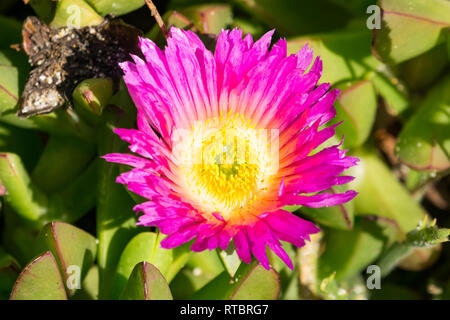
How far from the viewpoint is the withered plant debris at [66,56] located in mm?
1280

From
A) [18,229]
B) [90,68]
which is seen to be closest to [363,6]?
[90,68]

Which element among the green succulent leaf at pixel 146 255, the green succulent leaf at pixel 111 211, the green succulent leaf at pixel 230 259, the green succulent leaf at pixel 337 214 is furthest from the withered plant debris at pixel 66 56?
the green succulent leaf at pixel 337 214

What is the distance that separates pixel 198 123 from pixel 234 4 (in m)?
0.48

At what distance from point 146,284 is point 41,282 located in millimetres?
230

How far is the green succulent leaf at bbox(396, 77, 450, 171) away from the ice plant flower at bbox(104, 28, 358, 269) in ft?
1.22

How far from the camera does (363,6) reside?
151 centimetres

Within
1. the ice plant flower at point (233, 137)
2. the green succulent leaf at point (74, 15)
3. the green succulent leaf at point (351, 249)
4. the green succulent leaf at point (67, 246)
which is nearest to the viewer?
the ice plant flower at point (233, 137)

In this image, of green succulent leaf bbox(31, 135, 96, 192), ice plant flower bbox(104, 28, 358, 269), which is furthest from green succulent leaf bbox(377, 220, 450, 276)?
green succulent leaf bbox(31, 135, 96, 192)

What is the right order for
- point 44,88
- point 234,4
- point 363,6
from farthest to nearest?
point 234,4 < point 363,6 < point 44,88

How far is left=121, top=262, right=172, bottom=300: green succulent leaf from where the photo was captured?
1109 mm

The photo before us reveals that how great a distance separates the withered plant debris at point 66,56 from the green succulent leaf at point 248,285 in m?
0.53

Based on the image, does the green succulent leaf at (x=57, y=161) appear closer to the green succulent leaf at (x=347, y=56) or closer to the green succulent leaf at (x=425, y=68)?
the green succulent leaf at (x=347, y=56)

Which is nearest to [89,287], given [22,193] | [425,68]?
[22,193]

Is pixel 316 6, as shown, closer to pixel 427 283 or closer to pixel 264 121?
pixel 264 121
